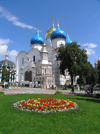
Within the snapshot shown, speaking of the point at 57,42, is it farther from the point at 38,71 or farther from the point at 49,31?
the point at 38,71

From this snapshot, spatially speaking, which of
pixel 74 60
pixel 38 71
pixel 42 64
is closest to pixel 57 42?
pixel 42 64

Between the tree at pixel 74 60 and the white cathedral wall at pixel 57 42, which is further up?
the white cathedral wall at pixel 57 42

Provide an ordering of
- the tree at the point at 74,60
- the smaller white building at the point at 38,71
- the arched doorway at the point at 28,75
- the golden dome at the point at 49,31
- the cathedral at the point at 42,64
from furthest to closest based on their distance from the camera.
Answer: the golden dome at the point at 49,31, the arched doorway at the point at 28,75, the cathedral at the point at 42,64, the smaller white building at the point at 38,71, the tree at the point at 74,60

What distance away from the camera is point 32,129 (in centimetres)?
447

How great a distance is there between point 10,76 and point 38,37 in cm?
1972

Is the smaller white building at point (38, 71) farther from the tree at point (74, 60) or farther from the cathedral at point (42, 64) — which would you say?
the tree at point (74, 60)

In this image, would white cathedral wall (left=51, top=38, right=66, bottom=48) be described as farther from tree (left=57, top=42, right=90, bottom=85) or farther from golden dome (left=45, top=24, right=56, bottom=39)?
tree (left=57, top=42, right=90, bottom=85)

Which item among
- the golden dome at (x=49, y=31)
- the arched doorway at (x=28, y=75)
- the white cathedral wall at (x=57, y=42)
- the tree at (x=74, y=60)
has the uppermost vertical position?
the golden dome at (x=49, y=31)

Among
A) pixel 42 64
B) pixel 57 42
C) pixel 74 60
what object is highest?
pixel 57 42

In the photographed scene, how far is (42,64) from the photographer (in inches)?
1352

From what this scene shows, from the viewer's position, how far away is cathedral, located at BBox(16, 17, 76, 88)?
3366 centimetres

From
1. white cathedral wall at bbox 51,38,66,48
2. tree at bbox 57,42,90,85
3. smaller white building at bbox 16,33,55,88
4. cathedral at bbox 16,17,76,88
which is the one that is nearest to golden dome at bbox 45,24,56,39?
cathedral at bbox 16,17,76,88

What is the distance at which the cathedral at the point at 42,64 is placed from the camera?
3366 cm

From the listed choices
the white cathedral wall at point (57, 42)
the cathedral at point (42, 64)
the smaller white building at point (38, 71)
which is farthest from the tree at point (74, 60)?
the white cathedral wall at point (57, 42)
